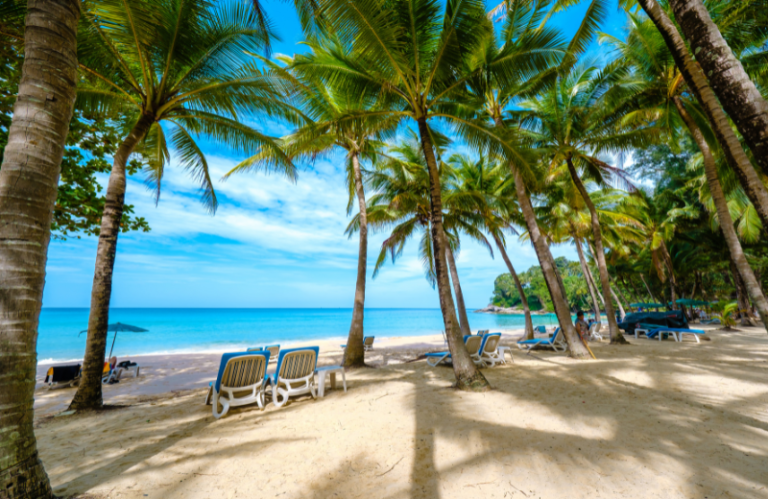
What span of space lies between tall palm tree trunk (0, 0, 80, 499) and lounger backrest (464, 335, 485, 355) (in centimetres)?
715

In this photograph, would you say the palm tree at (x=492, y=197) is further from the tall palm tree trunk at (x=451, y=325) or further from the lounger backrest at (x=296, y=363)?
the lounger backrest at (x=296, y=363)

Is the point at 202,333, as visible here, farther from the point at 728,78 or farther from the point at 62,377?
the point at 728,78

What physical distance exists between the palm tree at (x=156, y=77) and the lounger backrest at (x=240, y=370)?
2.36 m

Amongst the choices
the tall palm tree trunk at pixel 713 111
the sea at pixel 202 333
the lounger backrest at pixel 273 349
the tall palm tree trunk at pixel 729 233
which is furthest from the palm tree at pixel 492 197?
the sea at pixel 202 333

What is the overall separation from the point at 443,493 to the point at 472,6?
7.40 m

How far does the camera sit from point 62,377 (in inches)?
312

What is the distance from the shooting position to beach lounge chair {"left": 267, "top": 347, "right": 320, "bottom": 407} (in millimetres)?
5312

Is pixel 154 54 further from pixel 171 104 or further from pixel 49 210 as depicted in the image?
pixel 49 210

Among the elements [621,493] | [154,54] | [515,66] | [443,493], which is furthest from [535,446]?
[154,54]

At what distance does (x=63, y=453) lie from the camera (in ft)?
11.3

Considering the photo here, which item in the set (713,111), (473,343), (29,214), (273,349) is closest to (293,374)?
(29,214)

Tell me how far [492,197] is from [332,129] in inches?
303

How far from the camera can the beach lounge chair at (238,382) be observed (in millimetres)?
4781

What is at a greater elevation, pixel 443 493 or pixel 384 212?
pixel 384 212
